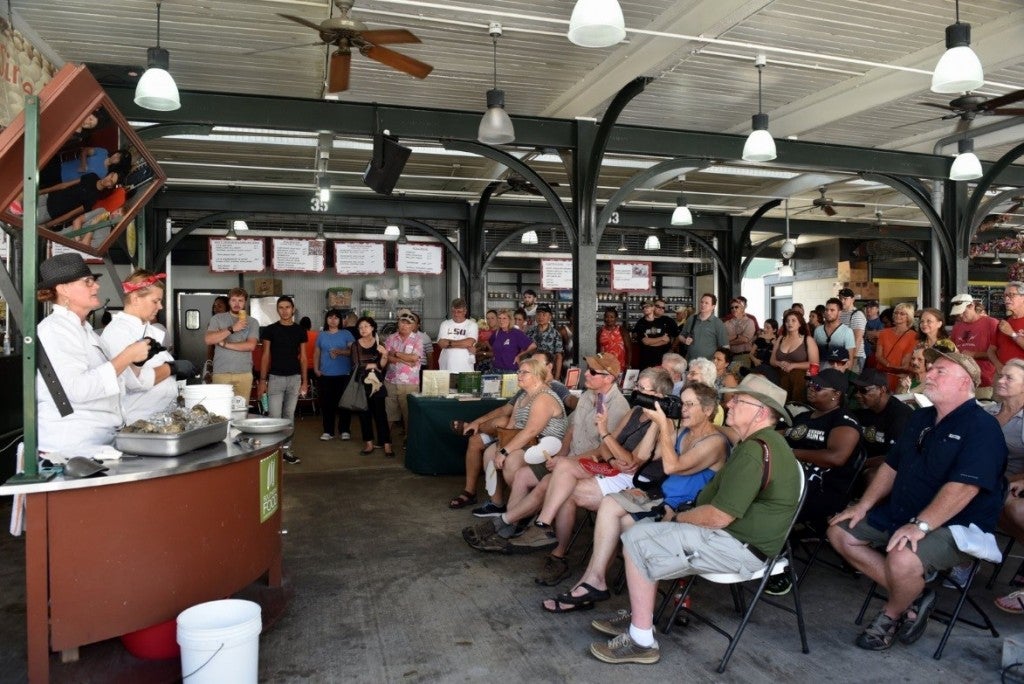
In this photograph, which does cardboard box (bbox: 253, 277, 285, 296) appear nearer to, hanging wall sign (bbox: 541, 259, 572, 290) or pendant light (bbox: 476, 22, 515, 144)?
hanging wall sign (bbox: 541, 259, 572, 290)

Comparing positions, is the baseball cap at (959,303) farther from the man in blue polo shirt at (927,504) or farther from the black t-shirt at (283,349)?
the black t-shirt at (283,349)

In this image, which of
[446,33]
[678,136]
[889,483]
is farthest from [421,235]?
[889,483]

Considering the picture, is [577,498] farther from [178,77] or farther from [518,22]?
[178,77]

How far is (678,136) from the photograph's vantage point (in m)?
8.52

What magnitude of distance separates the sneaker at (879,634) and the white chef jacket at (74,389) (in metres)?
3.43

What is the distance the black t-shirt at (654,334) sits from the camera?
10.1 m

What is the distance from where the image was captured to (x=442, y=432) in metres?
6.95

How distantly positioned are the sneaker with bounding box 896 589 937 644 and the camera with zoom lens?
4.54 ft

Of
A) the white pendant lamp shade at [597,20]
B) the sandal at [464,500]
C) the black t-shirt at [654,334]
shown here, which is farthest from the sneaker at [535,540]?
the black t-shirt at [654,334]

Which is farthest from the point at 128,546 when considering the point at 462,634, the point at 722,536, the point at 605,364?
the point at 605,364

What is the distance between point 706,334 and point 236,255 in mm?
8767

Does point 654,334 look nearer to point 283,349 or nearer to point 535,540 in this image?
point 283,349

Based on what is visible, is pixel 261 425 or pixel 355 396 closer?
pixel 261 425

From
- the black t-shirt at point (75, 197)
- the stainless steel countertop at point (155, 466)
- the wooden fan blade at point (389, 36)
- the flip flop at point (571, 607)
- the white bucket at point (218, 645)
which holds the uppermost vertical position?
the wooden fan blade at point (389, 36)
